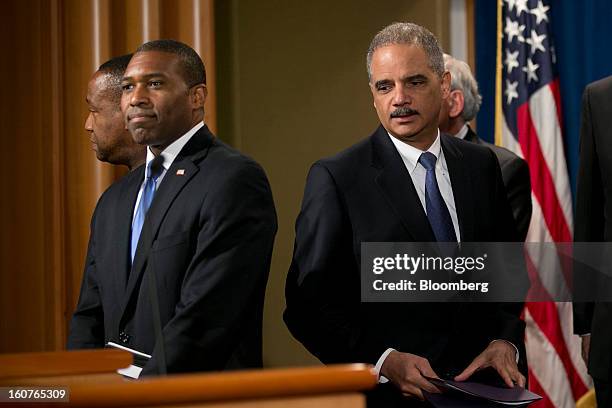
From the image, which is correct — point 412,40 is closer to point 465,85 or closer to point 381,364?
point 381,364

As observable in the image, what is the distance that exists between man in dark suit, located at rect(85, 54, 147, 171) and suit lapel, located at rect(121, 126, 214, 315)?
1.60 ft

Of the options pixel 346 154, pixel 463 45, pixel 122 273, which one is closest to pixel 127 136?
pixel 122 273

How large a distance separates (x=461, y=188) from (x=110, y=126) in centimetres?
119

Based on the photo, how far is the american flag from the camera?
16.0 ft

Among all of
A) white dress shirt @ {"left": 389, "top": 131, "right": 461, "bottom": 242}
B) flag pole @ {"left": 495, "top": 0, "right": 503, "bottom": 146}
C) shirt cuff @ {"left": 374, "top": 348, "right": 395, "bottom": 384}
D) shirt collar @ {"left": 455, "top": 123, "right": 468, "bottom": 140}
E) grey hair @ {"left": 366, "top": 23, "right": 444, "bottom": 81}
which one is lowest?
shirt cuff @ {"left": 374, "top": 348, "right": 395, "bottom": 384}

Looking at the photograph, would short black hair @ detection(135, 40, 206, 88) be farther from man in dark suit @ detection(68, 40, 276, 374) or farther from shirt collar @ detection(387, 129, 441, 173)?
shirt collar @ detection(387, 129, 441, 173)

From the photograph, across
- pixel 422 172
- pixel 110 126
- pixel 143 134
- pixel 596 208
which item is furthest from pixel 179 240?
pixel 596 208

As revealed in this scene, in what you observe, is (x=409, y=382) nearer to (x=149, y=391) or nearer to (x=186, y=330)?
(x=186, y=330)

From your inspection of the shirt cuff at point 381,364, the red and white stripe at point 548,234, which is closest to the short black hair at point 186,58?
the shirt cuff at point 381,364

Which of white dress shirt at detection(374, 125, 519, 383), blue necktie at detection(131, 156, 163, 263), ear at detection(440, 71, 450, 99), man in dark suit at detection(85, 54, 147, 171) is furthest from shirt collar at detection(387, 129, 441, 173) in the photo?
man in dark suit at detection(85, 54, 147, 171)

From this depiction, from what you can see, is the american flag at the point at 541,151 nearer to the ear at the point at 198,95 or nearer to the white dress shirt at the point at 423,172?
the white dress shirt at the point at 423,172

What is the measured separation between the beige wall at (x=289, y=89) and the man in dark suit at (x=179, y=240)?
1633mm

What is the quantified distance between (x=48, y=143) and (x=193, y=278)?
60.4 inches

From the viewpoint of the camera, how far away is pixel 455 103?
4.10 meters
